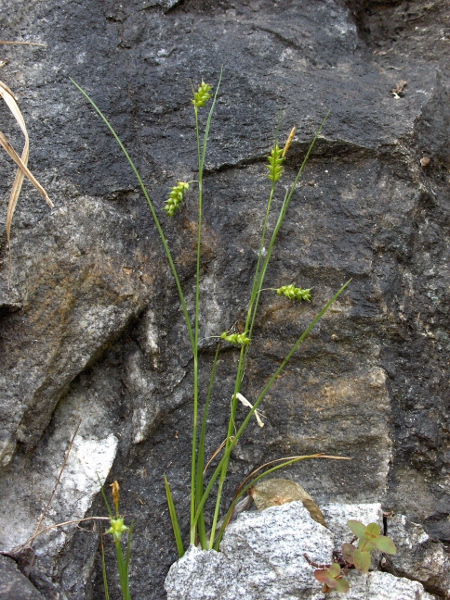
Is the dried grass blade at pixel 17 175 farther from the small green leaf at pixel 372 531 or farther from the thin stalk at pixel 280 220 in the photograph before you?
the small green leaf at pixel 372 531

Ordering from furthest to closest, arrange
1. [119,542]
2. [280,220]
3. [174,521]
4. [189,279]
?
1. [189,279]
2. [280,220]
3. [174,521]
4. [119,542]

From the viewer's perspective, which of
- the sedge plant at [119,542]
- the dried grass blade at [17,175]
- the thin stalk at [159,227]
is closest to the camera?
the sedge plant at [119,542]

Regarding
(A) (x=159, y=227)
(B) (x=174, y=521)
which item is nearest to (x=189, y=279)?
(A) (x=159, y=227)

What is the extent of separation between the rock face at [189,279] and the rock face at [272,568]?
0.37 feet

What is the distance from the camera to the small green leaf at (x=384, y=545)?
57.1 inches

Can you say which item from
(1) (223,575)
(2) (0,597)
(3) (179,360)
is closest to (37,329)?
(3) (179,360)

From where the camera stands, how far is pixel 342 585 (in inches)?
56.6

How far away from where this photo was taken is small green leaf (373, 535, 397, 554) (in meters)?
1.45

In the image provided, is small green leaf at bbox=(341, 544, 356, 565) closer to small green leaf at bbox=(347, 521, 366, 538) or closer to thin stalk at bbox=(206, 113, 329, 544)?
small green leaf at bbox=(347, 521, 366, 538)

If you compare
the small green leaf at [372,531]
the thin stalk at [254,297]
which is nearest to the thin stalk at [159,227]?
the thin stalk at [254,297]

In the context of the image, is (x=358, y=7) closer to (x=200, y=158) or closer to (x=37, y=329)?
(x=200, y=158)

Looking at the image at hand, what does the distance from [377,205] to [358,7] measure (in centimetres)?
79

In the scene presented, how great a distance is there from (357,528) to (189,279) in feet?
Answer: 2.49

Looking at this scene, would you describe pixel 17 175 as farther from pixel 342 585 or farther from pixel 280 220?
pixel 342 585
